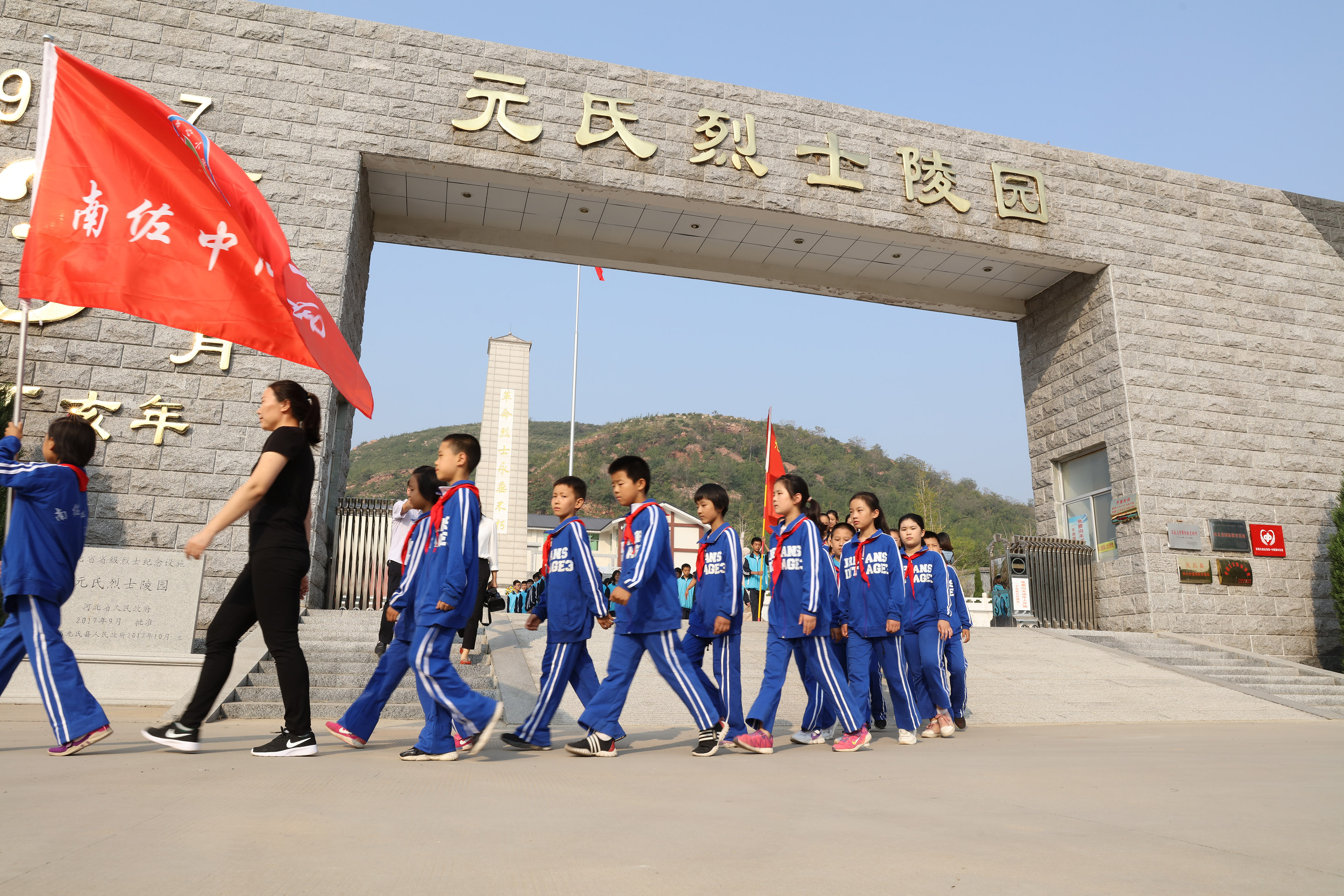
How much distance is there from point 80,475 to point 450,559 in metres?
1.80

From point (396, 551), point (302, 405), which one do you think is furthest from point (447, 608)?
point (396, 551)

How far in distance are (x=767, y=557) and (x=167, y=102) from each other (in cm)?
906

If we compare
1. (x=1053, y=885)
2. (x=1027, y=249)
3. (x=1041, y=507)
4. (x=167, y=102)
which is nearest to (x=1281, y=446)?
(x=1041, y=507)

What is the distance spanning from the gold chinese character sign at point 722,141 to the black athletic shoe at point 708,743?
25.3ft

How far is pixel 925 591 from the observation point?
241 inches

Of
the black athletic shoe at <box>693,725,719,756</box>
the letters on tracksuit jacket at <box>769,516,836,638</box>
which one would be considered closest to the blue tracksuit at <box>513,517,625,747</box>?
the black athletic shoe at <box>693,725,719,756</box>

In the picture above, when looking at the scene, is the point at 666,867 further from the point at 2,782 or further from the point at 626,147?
the point at 626,147

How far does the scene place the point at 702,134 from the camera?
10797mm

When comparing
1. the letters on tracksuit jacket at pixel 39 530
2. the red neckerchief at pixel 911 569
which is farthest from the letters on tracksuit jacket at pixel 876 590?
the letters on tracksuit jacket at pixel 39 530

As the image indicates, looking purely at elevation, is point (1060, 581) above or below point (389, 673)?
above

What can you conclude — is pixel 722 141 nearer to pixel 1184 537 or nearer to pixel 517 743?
pixel 1184 537

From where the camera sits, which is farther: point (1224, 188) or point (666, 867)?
point (1224, 188)

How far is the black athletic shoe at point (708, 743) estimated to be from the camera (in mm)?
4777

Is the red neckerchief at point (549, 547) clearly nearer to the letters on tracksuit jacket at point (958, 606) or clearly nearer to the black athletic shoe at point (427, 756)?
the black athletic shoe at point (427, 756)
